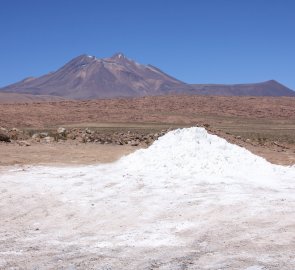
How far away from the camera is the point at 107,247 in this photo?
6504mm

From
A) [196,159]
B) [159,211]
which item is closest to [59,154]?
[196,159]

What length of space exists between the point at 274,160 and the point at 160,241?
10.0m

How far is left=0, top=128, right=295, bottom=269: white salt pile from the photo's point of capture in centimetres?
601

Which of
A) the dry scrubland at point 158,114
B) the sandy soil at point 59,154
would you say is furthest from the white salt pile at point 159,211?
the dry scrubland at point 158,114

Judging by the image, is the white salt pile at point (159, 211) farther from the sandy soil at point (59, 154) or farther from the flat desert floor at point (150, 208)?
the sandy soil at point (59, 154)

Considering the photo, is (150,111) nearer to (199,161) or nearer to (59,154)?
(59,154)

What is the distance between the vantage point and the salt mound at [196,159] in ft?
38.2

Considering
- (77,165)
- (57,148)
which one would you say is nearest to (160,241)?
(77,165)

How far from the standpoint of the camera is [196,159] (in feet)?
39.9

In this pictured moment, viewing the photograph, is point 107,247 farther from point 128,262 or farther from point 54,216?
point 54,216

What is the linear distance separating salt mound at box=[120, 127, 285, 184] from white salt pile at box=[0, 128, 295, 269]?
0.03 metres

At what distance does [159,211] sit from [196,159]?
12.6 feet

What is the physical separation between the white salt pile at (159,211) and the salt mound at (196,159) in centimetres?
3

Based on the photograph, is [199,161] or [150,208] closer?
[150,208]
